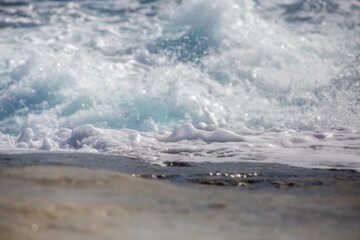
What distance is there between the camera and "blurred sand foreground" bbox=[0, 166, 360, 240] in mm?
1380

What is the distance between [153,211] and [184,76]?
5989mm

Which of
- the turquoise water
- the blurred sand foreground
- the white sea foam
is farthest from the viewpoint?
the turquoise water

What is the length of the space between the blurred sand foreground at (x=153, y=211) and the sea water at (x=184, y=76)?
180cm

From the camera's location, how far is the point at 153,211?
1.59 meters

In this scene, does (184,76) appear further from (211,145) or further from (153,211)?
(153,211)

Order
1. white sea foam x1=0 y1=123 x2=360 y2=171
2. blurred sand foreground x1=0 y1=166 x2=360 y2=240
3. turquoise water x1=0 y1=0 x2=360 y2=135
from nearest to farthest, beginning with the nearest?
blurred sand foreground x1=0 y1=166 x2=360 y2=240 → white sea foam x1=0 y1=123 x2=360 y2=171 → turquoise water x1=0 y1=0 x2=360 y2=135

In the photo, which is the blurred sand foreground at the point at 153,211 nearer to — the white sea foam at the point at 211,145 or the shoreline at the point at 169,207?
the shoreline at the point at 169,207

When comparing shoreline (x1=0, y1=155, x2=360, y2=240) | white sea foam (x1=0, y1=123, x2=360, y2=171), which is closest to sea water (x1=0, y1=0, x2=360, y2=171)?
white sea foam (x1=0, y1=123, x2=360, y2=171)

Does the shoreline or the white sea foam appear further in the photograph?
the white sea foam

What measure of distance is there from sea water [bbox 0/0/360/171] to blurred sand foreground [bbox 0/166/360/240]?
1.80m

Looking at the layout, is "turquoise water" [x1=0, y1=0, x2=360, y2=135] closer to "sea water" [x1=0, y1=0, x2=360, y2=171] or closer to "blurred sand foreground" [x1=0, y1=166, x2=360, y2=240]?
"sea water" [x1=0, y1=0, x2=360, y2=171]

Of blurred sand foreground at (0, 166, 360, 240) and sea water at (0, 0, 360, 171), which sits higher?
sea water at (0, 0, 360, 171)

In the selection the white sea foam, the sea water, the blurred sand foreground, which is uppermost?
the sea water

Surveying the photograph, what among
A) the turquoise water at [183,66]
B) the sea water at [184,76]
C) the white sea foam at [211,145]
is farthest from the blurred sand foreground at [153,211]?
the turquoise water at [183,66]
